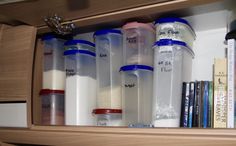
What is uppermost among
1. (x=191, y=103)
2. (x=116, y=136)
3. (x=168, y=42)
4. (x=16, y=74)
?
(x=168, y=42)

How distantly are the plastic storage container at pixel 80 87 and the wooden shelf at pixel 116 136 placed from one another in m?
0.09

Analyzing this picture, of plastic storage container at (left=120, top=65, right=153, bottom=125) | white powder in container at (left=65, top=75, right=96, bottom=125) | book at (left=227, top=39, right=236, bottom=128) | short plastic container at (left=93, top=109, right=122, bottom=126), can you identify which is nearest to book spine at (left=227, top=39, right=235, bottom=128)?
book at (left=227, top=39, right=236, bottom=128)

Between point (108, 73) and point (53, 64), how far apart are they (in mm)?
265

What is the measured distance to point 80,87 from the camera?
110 centimetres

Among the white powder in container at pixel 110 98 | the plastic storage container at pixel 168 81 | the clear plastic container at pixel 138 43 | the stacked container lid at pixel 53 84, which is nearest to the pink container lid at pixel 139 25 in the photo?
the clear plastic container at pixel 138 43

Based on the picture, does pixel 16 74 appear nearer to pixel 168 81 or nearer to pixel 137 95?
pixel 137 95

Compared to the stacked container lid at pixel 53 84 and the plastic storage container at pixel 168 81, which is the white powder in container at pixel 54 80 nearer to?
the stacked container lid at pixel 53 84

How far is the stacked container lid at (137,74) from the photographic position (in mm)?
999

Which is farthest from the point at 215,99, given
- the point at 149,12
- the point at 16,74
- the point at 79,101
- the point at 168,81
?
the point at 16,74

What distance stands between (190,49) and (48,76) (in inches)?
23.4

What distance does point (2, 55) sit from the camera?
119 centimetres

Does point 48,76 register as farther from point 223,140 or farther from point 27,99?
point 223,140

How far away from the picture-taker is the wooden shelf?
77 cm

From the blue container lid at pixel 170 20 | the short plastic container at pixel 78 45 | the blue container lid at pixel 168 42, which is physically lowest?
the blue container lid at pixel 168 42
